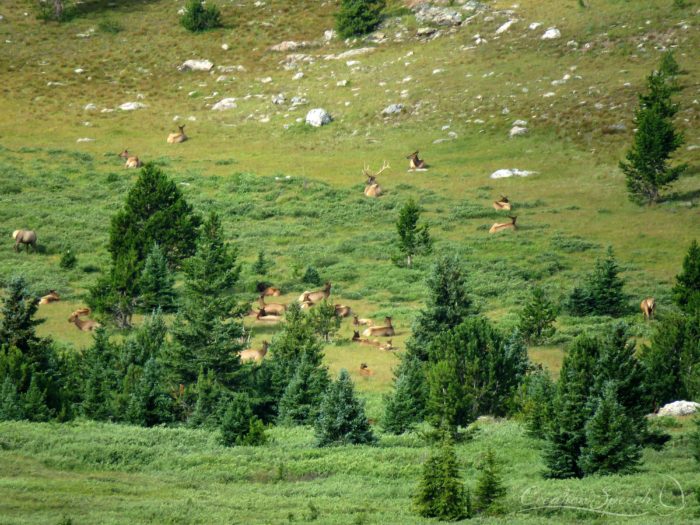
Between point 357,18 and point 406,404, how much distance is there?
65180 mm

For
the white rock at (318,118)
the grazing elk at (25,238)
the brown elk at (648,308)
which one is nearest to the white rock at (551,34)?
the white rock at (318,118)

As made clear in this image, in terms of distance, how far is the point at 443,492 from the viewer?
23.7m

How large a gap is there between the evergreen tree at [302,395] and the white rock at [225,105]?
173ft

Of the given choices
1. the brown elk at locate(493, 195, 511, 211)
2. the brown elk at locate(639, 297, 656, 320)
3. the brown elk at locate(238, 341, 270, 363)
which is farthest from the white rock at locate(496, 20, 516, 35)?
the brown elk at locate(238, 341, 270, 363)

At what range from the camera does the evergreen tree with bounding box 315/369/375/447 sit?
3130cm

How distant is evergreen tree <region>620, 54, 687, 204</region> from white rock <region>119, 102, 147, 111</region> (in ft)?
129

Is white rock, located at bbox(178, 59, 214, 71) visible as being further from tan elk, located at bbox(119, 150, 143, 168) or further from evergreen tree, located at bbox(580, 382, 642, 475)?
evergreen tree, located at bbox(580, 382, 642, 475)

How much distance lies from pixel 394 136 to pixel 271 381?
42914mm

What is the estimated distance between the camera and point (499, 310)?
50594 mm

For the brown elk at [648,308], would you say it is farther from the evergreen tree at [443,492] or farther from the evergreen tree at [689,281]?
the evergreen tree at [443,492]

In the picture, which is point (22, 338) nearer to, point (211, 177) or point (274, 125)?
point (211, 177)

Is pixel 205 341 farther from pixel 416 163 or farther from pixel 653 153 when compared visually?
pixel 416 163

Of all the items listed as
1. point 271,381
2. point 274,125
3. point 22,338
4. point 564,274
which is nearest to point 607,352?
point 271,381

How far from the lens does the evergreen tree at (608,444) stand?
88.3 ft
